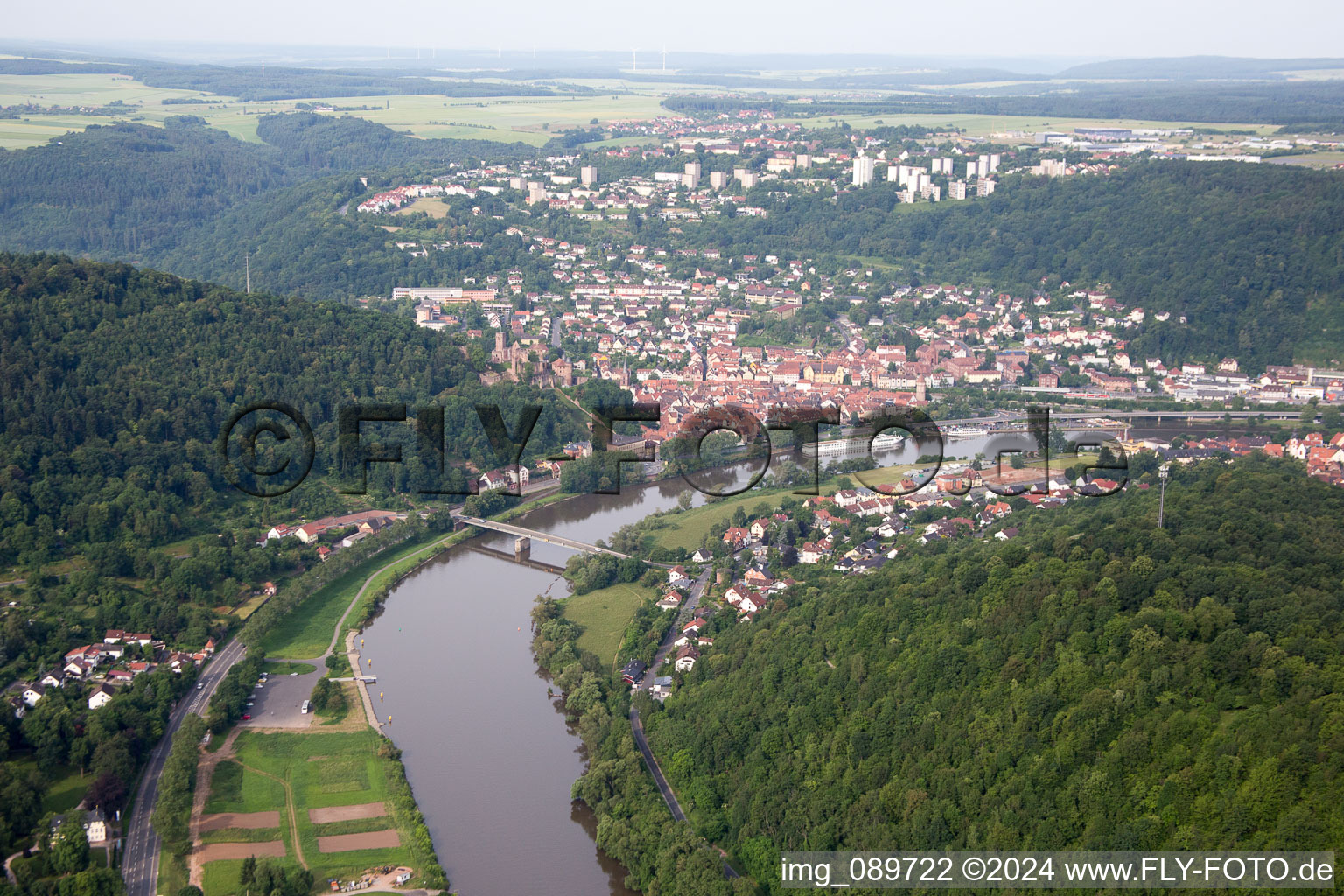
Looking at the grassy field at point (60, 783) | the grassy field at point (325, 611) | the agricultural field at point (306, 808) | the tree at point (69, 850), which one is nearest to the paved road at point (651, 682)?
the agricultural field at point (306, 808)

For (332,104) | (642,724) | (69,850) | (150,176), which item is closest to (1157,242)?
(642,724)

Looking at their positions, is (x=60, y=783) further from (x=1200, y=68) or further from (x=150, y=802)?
(x=1200, y=68)

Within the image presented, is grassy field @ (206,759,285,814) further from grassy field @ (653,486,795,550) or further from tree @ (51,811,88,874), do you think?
grassy field @ (653,486,795,550)

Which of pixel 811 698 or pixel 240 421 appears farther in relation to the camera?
pixel 240 421

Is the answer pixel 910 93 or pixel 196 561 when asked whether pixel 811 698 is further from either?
pixel 910 93

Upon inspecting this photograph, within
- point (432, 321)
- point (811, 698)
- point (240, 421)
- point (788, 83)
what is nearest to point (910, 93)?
point (788, 83)

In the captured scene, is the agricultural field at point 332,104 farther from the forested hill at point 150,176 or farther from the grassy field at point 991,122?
the grassy field at point 991,122
